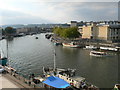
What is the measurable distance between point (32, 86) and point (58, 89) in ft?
4.43

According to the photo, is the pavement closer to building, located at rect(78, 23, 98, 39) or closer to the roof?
the roof

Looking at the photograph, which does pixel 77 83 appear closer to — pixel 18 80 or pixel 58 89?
pixel 58 89

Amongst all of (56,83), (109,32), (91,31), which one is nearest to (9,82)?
(56,83)

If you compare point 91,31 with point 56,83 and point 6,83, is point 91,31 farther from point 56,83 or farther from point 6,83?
point 6,83

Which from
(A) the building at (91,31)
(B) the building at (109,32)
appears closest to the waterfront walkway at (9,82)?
(B) the building at (109,32)

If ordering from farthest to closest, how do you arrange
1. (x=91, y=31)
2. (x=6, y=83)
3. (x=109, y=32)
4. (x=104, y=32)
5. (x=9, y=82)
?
(x=91, y=31), (x=104, y=32), (x=109, y=32), (x=9, y=82), (x=6, y=83)

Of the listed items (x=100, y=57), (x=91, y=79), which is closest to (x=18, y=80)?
(x=91, y=79)

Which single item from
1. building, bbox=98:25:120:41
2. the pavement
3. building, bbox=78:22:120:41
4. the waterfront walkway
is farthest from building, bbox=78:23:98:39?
the pavement

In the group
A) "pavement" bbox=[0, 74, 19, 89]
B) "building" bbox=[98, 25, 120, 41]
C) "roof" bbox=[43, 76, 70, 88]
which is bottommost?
"pavement" bbox=[0, 74, 19, 89]

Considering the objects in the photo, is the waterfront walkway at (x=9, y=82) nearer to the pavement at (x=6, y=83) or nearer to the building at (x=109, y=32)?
the pavement at (x=6, y=83)

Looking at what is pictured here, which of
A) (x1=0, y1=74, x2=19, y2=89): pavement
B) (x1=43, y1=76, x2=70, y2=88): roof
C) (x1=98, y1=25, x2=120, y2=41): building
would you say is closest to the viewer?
(x1=43, y1=76, x2=70, y2=88): roof

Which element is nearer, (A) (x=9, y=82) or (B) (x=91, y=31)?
(A) (x=9, y=82)

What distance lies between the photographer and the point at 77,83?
1027 cm

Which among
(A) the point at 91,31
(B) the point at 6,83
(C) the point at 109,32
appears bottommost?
(B) the point at 6,83
